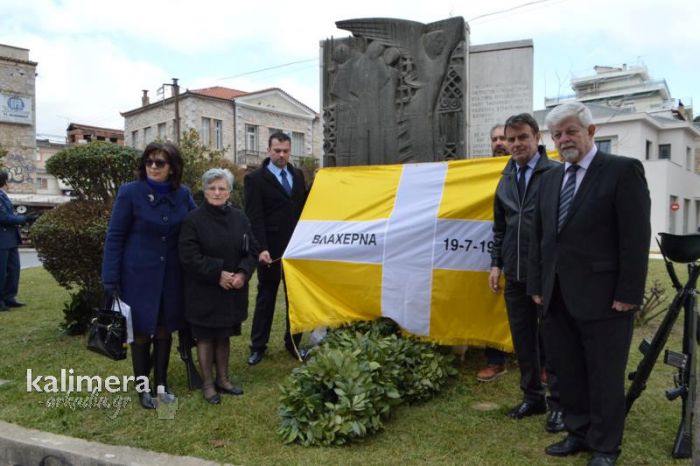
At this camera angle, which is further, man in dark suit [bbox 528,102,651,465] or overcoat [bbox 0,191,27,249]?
overcoat [bbox 0,191,27,249]

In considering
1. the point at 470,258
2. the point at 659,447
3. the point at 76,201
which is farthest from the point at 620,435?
the point at 76,201

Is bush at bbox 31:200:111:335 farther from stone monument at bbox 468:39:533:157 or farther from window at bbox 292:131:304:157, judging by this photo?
window at bbox 292:131:304:157

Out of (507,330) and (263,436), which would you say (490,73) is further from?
(263,436)

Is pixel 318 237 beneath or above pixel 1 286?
above

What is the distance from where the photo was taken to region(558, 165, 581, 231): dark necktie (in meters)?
3.12

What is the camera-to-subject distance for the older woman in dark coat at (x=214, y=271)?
4152 millimetres

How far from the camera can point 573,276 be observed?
9.99 feet

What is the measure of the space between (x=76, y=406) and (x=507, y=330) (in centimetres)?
335

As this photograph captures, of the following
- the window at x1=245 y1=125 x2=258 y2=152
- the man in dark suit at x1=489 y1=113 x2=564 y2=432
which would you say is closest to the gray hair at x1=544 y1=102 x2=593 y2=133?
the man in dark suit at x1=489 y1=113 x2=564 y2=432

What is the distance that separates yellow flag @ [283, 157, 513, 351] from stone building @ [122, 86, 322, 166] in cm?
3168

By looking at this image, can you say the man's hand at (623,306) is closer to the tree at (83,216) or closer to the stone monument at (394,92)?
the stone monument at (394,92)

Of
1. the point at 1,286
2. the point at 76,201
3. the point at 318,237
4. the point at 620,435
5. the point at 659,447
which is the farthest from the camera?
the point at 1,286

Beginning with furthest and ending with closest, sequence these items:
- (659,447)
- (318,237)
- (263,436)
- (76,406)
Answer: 1. (318,237)
2. (76,406)
3. (263,436)
4. (659,447)

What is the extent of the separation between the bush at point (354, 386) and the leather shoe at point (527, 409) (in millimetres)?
602
